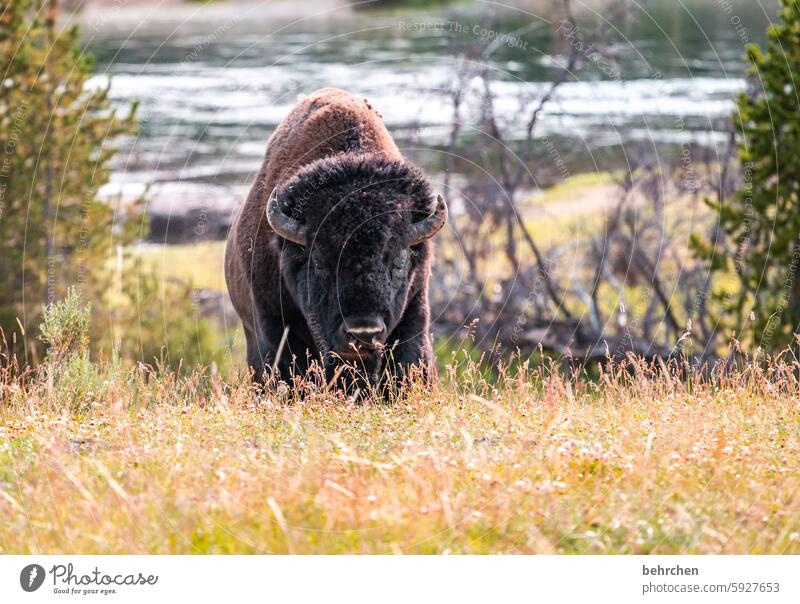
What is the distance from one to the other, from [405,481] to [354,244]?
3.40 meters

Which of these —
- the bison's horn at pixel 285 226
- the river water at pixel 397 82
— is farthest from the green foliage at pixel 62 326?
the river water at pixel 397 82

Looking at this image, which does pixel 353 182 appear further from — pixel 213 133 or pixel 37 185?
pixel 213 133

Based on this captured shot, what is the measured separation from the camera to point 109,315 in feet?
69.4

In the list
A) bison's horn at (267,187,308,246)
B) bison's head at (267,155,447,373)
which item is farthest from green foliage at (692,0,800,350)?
bison's horn at (267,187,308,246)

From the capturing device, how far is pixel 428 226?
10.3 metres

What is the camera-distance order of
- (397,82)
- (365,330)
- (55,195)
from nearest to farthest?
(365,330) < (55,195) < (397,82)

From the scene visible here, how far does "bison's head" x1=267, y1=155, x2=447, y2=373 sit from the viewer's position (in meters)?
9.54

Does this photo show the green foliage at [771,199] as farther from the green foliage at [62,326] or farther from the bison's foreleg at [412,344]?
the green foliage at [62,326]

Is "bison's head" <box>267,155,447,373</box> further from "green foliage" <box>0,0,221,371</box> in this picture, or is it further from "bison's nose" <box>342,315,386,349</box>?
"green foliage" <box>0,0,221,371</box>

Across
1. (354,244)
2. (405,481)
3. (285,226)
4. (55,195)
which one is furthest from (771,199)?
(55,195)

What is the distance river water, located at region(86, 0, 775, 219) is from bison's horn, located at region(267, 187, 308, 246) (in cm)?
1422

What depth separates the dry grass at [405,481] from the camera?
6129mm

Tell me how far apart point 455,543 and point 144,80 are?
39.8 metres

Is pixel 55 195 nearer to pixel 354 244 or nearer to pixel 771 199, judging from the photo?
pixel 354 244
